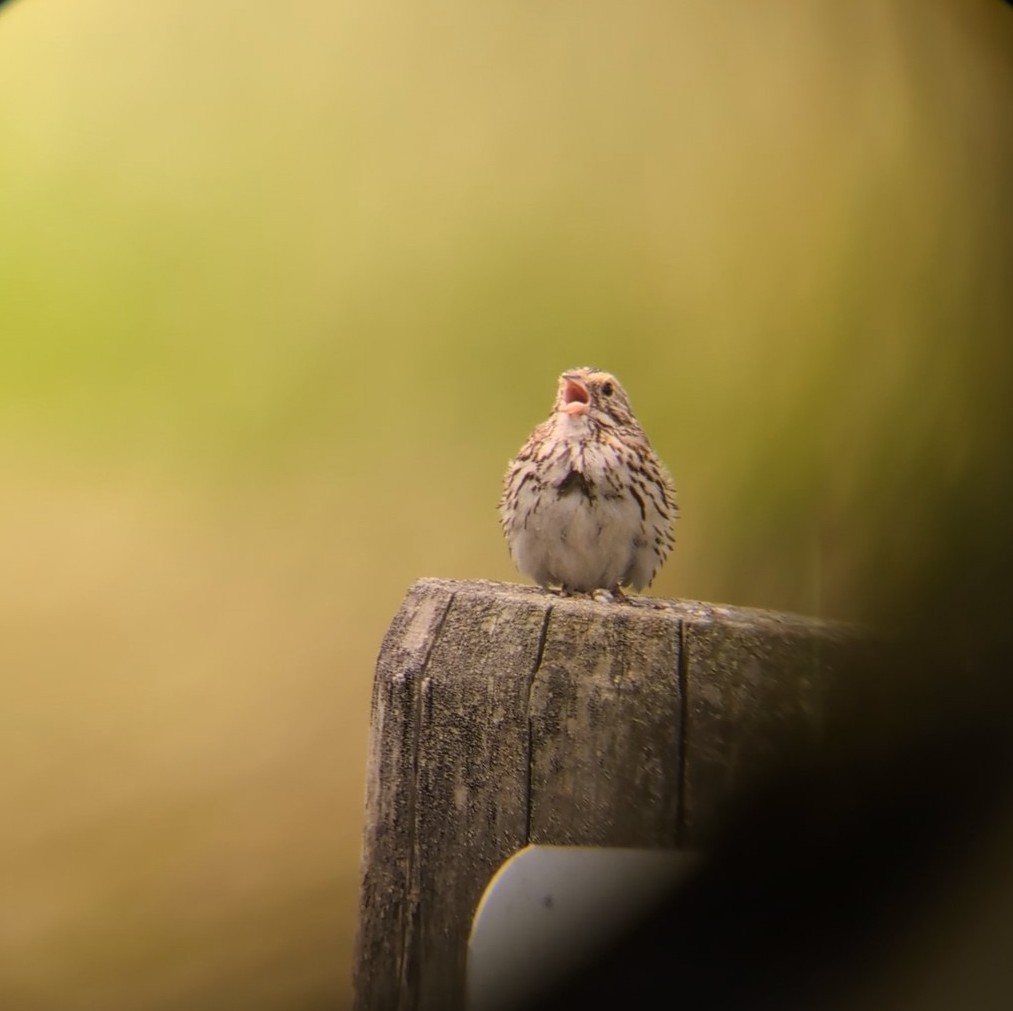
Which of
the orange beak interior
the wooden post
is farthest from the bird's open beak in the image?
the wooden post

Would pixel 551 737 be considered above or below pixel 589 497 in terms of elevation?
below

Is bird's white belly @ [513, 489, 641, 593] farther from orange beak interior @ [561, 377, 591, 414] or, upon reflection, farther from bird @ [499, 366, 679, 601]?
orange beak interior @ [561, 377, 591, 414]

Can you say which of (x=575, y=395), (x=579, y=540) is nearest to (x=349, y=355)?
(x=575, y=395)

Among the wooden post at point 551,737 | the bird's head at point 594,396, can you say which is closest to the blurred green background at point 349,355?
the bird's head at point 594,396

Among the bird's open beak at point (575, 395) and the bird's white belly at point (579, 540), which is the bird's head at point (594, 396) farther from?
the bird's white belly at point (579, 540)

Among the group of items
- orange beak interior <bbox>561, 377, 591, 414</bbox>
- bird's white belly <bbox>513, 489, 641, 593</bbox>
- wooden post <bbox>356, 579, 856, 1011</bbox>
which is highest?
orange beak interior <bbox>561, 377, 591, 414</bbox>

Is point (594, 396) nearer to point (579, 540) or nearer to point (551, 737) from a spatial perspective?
point (579, 540)
